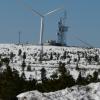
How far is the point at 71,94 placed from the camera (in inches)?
545

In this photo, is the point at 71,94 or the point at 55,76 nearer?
the point at 71,94

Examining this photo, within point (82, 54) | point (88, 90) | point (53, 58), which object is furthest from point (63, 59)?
point (88, 90)

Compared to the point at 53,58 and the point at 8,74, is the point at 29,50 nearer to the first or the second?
the point at 53,58

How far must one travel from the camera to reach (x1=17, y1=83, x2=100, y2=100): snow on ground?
13.6 m

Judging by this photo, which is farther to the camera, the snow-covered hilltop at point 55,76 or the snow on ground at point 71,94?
the snow-covered hilltop at point 55,76

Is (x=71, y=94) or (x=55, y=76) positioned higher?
(x=71, y=94)

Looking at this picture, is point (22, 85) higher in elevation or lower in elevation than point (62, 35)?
lower

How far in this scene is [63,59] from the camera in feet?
511

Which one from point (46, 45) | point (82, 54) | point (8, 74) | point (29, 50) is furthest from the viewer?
point (46, 45)

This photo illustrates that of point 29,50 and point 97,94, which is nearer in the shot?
point 97,94

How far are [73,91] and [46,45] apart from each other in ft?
589

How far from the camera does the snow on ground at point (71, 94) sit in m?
13.6

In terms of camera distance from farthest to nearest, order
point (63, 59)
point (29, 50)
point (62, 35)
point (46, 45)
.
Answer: point (46, 45), point (29, 50), point (63, 59), point (62, 35)

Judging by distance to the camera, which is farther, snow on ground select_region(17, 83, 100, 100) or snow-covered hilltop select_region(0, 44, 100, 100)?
snow-covered hilltop select_region(0, 44, 100, 100)
